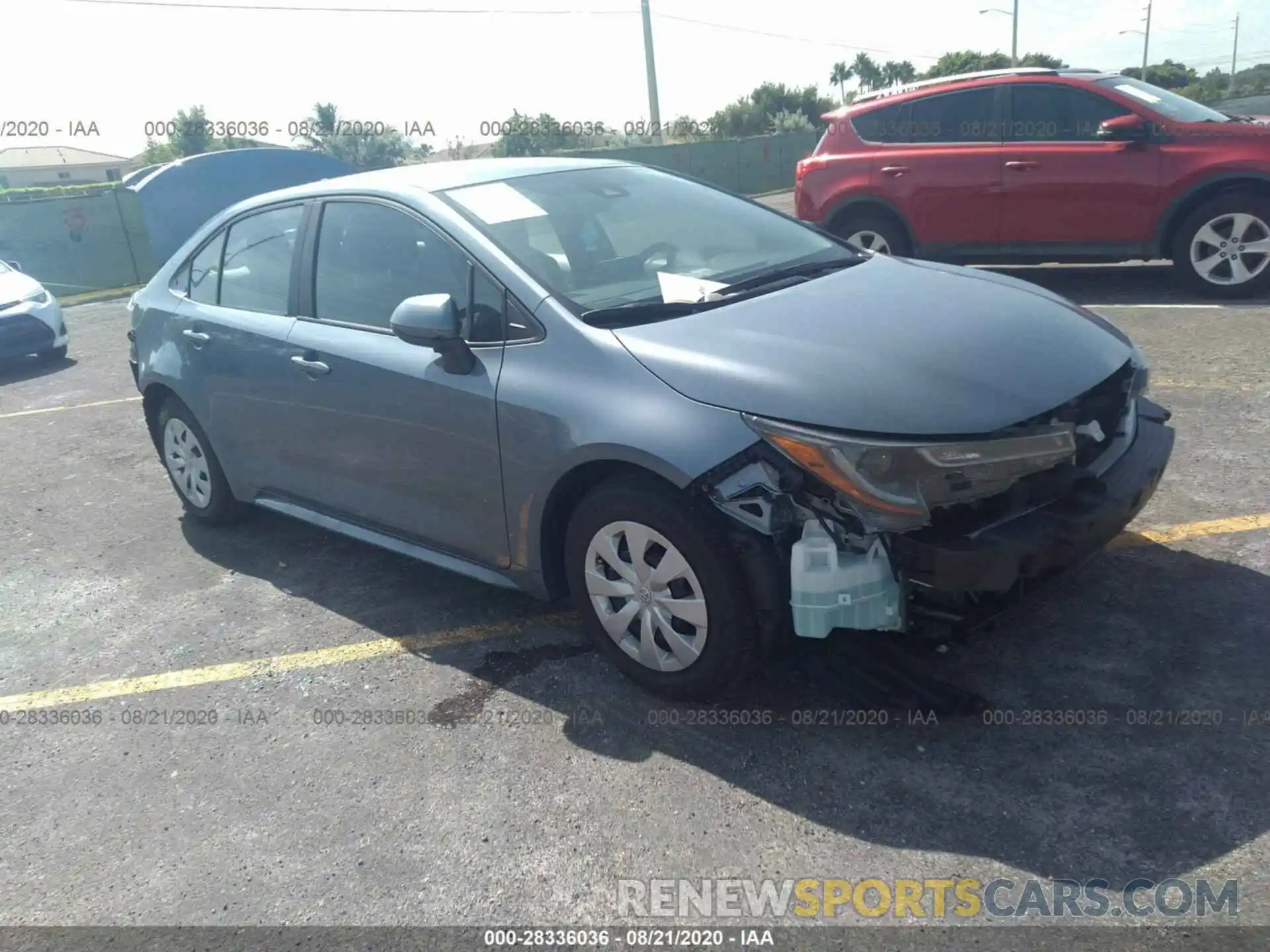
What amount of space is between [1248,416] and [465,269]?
4049 millimetres

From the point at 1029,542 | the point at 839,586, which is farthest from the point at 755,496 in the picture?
the point at 1029,542

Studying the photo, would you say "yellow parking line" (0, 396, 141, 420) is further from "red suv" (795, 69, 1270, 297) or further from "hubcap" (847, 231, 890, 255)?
"hubcap" (847, 231, 890, 255)

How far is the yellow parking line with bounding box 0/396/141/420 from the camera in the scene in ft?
28.5

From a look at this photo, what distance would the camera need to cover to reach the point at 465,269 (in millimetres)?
3637

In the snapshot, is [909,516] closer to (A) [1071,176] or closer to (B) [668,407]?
(B) [668,407]

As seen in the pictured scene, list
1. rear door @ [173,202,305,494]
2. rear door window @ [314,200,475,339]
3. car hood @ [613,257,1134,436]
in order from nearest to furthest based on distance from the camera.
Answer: car hood @ [613,257,1134,436]
rear door window @ [314,200,475,339]
rear door @ [173,202,305,494]

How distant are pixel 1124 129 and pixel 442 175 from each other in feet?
19.6

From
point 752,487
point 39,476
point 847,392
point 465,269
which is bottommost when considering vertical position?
point 39,476

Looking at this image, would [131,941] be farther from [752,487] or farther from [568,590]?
[752,487]

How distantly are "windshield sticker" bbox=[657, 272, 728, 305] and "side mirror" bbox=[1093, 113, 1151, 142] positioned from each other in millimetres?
5676

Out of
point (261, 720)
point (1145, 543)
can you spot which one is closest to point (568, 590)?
point (261, 720)

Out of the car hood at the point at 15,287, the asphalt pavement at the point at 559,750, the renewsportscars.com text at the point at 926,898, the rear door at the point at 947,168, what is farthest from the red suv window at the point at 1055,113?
the car hood at the point at 15,287

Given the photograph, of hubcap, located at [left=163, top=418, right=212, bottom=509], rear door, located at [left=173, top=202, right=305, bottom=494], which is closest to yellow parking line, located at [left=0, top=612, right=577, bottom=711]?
rear door, located at [left=173, top=202, right=305, bottom=494]

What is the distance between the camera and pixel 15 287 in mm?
11266
